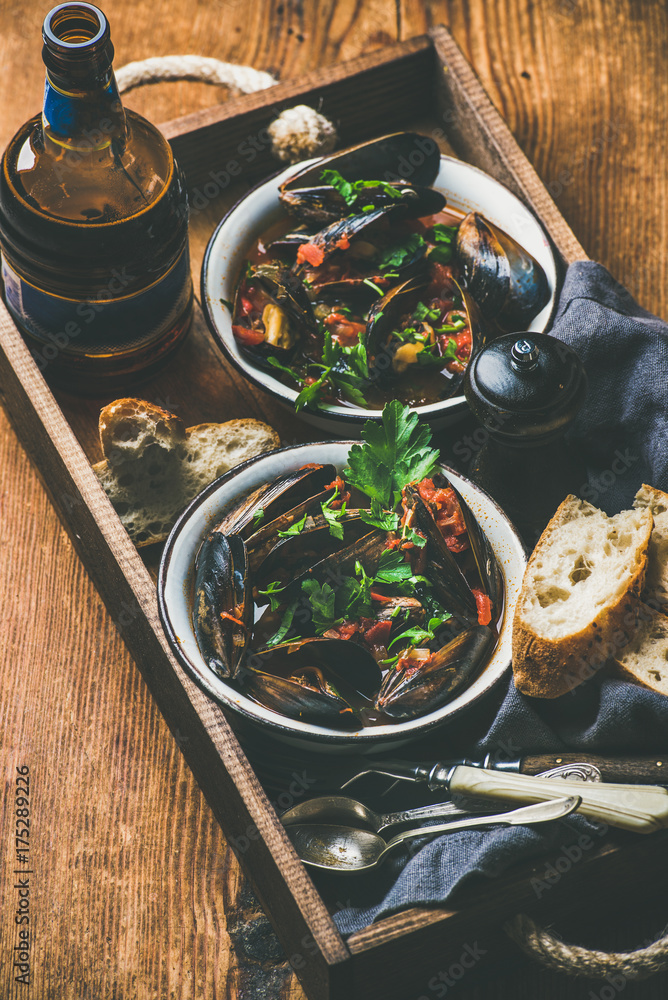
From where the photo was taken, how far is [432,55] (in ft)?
7.48

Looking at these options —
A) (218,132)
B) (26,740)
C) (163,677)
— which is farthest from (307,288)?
(26,740)

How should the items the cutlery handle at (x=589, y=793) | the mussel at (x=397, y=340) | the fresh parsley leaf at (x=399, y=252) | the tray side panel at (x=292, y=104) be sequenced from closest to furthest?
the cutlery handle at (x=589, y=793), the mussel at (x=397, y=340), the fresh parsley leaf at (x=399, y=252), the tray side panel at (x=292, y=104)

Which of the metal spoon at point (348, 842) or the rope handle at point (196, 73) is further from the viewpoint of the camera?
the rope handle at point (196, 73)

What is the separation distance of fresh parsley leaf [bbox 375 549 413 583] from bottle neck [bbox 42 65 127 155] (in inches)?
35.5

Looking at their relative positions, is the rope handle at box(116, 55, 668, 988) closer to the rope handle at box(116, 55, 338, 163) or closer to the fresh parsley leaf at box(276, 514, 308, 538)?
the rope handle at box(116, 55, 338, 163)

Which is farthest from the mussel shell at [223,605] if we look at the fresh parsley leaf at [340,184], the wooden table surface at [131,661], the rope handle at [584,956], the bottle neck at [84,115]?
the fresh parsley leaf at [340,184]

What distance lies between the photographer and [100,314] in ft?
5.89

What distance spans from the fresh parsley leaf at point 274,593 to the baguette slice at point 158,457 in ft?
1.02

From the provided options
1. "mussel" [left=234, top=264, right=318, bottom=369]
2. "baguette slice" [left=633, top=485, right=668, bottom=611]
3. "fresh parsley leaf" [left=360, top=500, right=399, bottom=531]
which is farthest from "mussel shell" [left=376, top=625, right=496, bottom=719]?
"mussel" [left=234, top=264, right=318, bottom=369]

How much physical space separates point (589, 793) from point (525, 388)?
687mm

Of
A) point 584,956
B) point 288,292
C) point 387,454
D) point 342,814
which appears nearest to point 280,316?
point 288,292

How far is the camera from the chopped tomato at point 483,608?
1650 millimetres

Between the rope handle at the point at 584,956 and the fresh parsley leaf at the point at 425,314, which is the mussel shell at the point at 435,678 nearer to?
the rope handle at the point at 584,956

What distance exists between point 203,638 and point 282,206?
104cm
